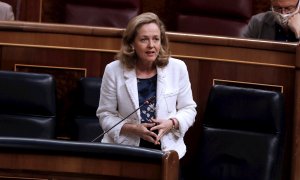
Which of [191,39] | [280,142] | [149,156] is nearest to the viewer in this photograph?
[149,156]

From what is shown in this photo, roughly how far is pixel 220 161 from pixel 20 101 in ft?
→ 1.22

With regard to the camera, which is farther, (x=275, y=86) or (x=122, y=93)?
(x=275, y=86)

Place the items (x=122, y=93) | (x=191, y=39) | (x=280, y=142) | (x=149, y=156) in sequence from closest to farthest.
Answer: (x=149, y=156), (x=122, y=93), (x=280, y=142), (x=191, y=39)

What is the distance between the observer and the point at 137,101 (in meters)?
1.06

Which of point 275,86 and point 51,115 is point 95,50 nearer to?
point 51,115

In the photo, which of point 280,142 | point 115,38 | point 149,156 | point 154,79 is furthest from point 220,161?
point 149,156

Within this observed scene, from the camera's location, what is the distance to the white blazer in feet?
3.49

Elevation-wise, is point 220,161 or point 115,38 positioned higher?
point 115,38

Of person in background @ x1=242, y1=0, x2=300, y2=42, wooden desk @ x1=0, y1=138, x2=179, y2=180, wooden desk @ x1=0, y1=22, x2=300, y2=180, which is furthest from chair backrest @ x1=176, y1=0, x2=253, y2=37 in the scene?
wooden desk @ x1=0, y1=138, x2=179, y2=180

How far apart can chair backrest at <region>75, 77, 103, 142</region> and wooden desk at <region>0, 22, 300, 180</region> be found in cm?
6

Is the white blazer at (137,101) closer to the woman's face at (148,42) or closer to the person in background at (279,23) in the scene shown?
the woman's face at (148,42)

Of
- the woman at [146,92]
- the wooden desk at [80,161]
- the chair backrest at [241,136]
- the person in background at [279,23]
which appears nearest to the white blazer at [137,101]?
the woman at [146,92]

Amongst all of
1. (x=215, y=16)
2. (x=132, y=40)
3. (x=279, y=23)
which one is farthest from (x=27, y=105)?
(x=215, y=16)

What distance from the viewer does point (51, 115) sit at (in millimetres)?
1260
